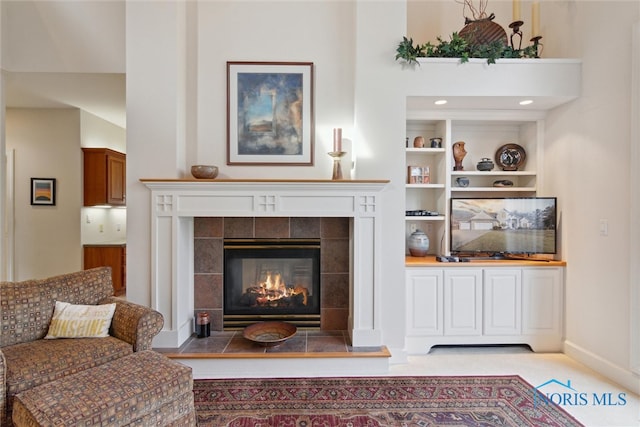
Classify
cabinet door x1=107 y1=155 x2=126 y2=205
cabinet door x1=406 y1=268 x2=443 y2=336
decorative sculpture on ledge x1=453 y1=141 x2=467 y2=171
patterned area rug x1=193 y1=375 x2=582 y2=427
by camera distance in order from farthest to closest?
cabinet door x1=107 y1=155 x2=126 y2=205, decorative sculpture on ledge x1=453 y1=141 x2=467 y2=171, cabinet door x1=406 y1=268 x2=443 y2=336, patterned area rug x1=193 y1=375 x2=582 y2=427

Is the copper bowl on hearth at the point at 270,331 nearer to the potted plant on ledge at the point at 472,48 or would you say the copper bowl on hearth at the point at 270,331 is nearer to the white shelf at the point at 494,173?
the white shelf at the point at 494,173

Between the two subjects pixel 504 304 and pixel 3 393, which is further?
pixel 504 304

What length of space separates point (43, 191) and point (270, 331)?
4.04 meters

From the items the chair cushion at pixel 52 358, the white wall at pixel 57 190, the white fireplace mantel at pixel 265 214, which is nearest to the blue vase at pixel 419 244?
the white fireplace mantel at pixel 265 214

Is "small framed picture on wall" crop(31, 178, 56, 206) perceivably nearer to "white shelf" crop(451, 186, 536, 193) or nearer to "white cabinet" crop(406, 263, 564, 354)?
"white cabinet" crop(406, 263, 564, 354)

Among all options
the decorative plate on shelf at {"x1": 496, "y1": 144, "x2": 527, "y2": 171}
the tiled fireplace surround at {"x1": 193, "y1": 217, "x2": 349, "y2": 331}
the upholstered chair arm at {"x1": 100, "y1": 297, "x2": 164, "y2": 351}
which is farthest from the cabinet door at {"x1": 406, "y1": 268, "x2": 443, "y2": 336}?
the upholstered chair arm at {"x1": 100, "y1": 297, "x2": 164, "y2": 351}

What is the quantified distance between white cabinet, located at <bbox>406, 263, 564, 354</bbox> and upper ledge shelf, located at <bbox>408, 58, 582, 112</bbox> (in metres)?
1.58

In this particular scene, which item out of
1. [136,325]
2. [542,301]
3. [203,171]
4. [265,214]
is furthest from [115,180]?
[542,301]

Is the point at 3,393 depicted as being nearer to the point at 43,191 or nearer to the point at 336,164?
the point at 336,164

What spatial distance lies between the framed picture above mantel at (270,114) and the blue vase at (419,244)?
1.31 m

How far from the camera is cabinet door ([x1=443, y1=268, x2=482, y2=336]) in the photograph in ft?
9.66

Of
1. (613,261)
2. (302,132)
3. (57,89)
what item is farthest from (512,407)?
(57,89)

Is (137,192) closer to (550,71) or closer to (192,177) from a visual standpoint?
(192,177)

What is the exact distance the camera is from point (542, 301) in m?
3.01
